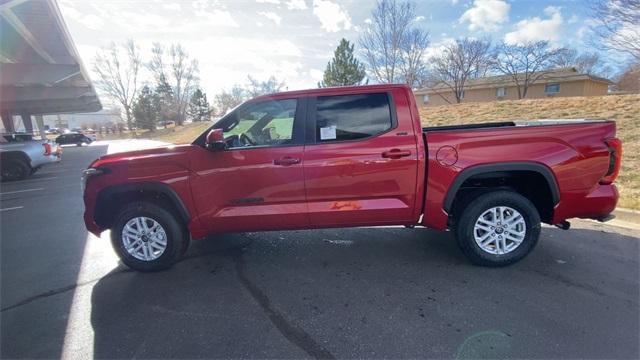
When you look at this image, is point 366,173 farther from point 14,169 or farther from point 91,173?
point 14,169

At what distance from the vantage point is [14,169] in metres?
11.2

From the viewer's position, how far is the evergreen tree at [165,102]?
58969mm

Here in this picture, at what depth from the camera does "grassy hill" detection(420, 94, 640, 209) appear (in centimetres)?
613

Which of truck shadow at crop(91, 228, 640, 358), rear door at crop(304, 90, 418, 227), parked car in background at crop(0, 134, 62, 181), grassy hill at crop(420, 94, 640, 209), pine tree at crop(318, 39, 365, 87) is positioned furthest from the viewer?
pine tree at crop(318, 39, 365, 87)

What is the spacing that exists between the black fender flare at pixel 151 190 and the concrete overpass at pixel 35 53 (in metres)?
8.35

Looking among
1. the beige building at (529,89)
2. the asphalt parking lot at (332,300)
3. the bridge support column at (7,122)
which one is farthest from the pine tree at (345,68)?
the bridge support column at (7,122)

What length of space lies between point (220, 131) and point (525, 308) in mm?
3271

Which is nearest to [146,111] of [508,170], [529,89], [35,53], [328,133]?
[35,53]

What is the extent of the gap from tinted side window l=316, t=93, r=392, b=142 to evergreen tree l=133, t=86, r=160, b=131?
60908mm

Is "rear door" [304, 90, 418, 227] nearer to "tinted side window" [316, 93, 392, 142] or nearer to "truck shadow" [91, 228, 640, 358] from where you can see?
"tinted side window" [316, 93, 392, 142]

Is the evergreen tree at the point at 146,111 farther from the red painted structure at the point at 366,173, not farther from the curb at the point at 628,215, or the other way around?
the curb at the point at 628,215

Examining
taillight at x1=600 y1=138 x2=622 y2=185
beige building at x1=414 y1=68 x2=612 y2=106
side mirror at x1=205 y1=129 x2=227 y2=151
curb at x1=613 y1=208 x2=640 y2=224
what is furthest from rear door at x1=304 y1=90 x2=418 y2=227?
beige building at x1=414 y1=68 x2=612 y2=106

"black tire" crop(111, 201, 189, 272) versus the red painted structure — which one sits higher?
the red painted structure

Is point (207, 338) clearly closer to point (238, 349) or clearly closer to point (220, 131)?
point (238, 349)
